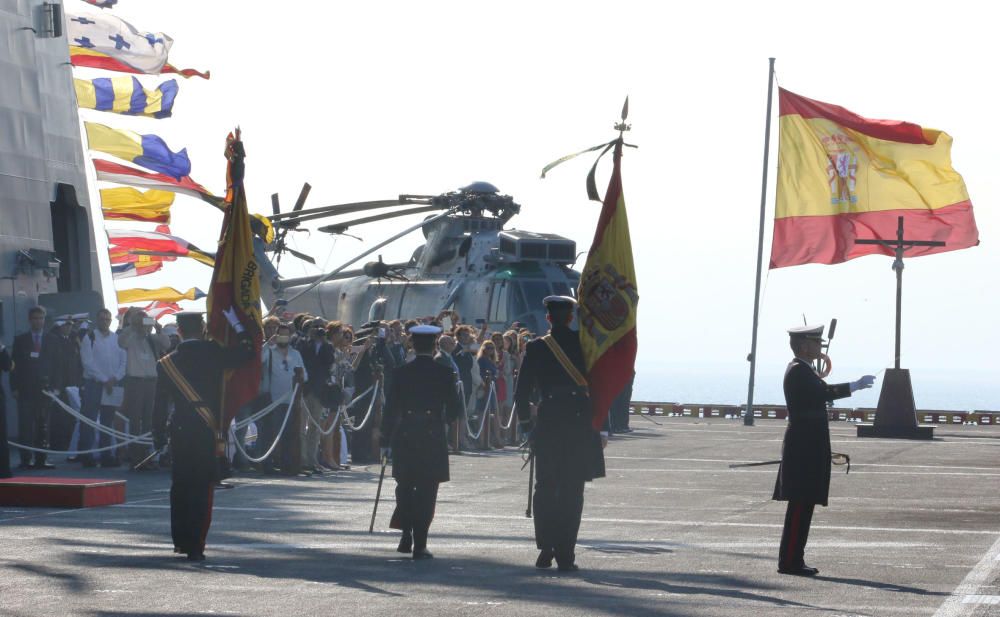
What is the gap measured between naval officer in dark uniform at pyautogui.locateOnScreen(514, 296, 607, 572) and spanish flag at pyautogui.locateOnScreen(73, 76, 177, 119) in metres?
19.4

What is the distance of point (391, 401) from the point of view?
11.9 meters

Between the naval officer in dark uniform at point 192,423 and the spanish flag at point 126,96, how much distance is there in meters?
18.1

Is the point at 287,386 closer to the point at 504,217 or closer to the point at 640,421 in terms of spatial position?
the point at 504,217

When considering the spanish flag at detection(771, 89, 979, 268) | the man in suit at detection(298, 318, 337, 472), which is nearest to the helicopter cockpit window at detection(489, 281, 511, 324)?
the spanish flag at detection(771, 89, 979, 268)

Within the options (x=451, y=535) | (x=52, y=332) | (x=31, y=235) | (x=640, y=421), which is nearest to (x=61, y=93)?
(x=31, y=235)

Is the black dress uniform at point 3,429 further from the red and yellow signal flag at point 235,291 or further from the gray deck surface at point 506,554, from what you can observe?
the red and yellow signal flag at point 235,291

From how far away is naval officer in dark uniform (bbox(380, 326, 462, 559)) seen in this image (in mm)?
11750

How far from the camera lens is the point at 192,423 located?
1172 centimetres

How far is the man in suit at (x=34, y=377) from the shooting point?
751 inches

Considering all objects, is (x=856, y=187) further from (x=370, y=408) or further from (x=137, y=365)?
(x=137, y=365)

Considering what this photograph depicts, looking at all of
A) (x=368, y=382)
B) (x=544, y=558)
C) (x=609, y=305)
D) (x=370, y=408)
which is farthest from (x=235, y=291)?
(x=368, y=382)

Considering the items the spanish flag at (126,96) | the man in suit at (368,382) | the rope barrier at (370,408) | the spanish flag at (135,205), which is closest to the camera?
the rope barrier at (370,408)

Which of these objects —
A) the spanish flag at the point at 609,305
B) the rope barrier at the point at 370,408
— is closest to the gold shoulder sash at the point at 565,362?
the spanish flag at the point at 609,305

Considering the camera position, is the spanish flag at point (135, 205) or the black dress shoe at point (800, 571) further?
the spanish flag at point (135, 205)
